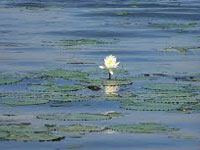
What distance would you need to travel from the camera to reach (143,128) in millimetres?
8359

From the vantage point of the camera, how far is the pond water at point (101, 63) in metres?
8.22

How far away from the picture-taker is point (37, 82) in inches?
448

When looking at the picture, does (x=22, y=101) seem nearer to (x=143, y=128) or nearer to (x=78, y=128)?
(x=78, y=128)

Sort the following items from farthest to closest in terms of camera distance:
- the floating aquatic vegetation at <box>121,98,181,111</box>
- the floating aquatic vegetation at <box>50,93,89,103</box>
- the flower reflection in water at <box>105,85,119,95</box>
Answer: the flower reflection in water at <box>105,85,119,95</box> → the floating aquatic vegetation at <box>50,93,89,103</box> → the floating aquatic vegetation at <box>121,98,181,111</box>

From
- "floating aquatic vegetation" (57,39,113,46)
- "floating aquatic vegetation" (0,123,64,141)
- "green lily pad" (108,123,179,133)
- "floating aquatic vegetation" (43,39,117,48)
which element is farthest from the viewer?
"floating aquatic vegetation" (57,39,113,46)

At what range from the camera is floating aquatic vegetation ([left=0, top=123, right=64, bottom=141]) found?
778 cm

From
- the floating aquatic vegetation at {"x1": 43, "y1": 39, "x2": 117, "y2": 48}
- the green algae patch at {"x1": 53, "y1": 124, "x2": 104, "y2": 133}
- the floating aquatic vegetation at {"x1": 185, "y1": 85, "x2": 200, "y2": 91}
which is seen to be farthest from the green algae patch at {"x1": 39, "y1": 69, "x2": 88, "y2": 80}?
the floating aquatic vegetation at {"x1": 43, "y1": 39, "x2": 117, "y2": 48}

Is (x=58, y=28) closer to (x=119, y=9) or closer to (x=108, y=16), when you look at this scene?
(x=108, y=16)

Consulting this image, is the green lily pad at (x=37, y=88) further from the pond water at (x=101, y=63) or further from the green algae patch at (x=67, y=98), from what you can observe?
the green algae patch at (x=67, y=98)

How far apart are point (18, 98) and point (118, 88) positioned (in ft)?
5.48

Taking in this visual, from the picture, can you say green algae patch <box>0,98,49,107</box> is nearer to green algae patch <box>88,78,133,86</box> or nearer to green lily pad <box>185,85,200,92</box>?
green algae patch <box>88,78,133,86</box>

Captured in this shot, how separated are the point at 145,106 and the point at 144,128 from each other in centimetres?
121

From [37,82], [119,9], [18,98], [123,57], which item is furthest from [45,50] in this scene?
[119,9]

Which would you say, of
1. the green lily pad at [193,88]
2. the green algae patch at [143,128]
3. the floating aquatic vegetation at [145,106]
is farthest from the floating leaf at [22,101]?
the green lily pad at [193,88]
